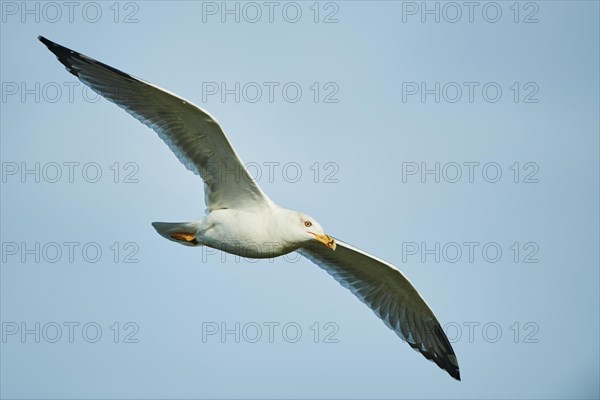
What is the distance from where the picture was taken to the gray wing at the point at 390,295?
12.9 m

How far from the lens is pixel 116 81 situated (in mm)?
A: 11562

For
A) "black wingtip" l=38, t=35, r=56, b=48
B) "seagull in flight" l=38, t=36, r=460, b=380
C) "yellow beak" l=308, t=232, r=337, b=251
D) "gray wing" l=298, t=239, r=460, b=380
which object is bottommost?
"gray wing" l=298, t=239, r=460, b=380

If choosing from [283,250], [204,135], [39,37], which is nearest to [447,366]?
[283,250]

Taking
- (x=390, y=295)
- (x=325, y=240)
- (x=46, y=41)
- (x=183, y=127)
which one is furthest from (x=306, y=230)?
(x=46, y=41)

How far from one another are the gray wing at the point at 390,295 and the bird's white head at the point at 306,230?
1496 millimetres

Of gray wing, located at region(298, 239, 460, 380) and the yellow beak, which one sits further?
gray wing, located at region(298, 239, 460, 380)

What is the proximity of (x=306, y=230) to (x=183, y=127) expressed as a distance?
1.74 m

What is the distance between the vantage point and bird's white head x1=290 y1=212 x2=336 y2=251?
11.1 meters

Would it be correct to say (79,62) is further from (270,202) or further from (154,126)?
(270,202)

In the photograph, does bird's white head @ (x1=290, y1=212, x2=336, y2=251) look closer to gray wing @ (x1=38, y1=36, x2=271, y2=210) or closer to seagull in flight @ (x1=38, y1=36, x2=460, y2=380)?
seagull in flight @ (x1=38, y1=36, x2=460, y2=380)

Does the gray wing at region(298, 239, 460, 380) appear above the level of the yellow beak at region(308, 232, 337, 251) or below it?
below

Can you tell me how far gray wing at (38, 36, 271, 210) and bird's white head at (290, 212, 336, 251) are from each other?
1.42 ft

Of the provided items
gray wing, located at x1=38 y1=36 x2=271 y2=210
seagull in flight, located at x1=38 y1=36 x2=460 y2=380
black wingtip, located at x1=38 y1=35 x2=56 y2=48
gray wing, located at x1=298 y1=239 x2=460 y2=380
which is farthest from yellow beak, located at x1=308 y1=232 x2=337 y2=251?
black wingtip, located at x1=38 y1=35 x2=56 y2=48

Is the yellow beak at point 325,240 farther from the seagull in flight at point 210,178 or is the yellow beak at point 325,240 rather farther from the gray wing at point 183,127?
the gray wing at point 183,127
